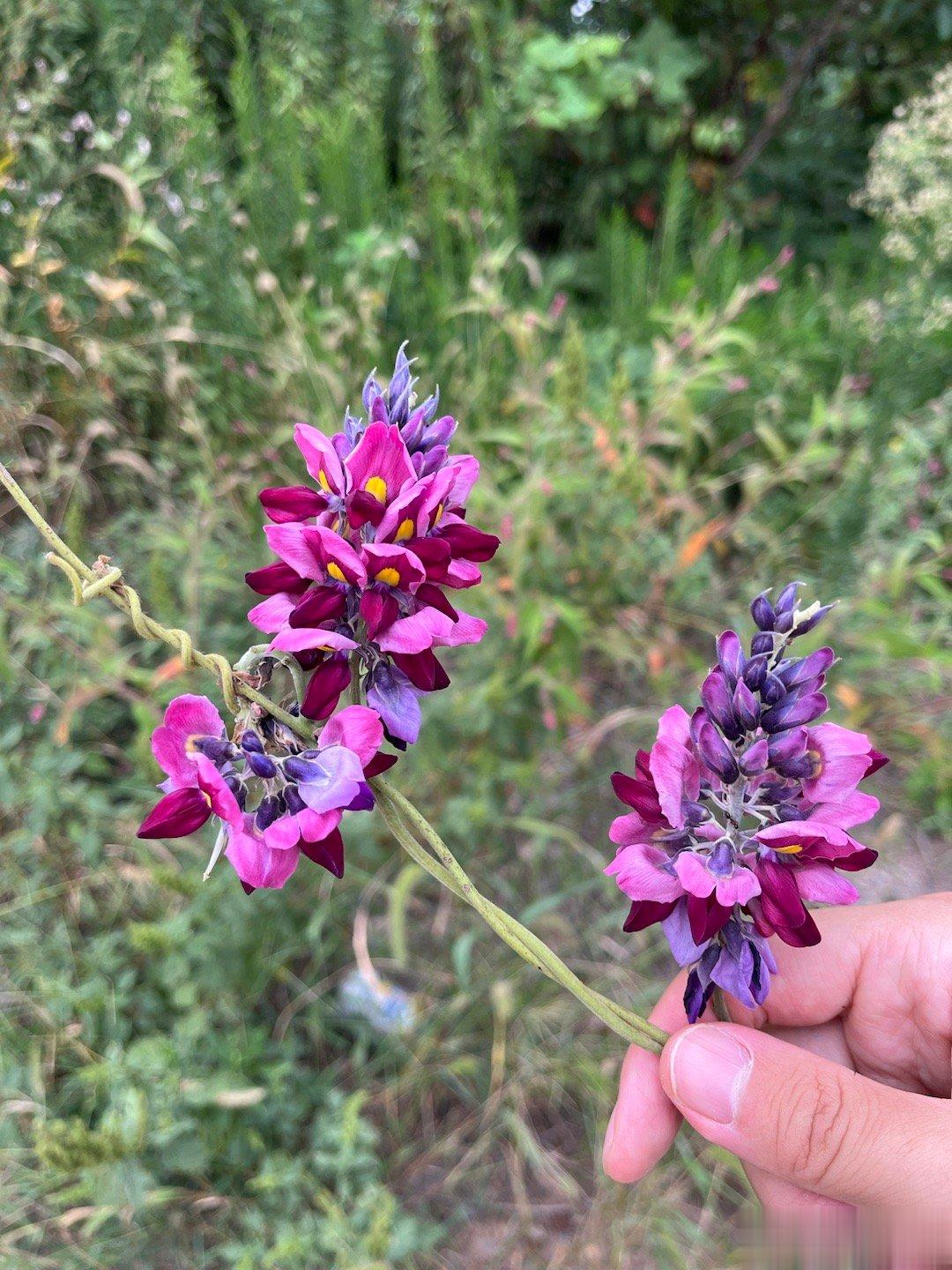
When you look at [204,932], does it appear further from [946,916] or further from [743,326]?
[743,326]

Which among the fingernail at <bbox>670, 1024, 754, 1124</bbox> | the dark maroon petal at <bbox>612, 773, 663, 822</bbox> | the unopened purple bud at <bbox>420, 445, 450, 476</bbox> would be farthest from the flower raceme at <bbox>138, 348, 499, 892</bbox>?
the fingernail at <bbox>670, 1024, 754, 1124</bbox>

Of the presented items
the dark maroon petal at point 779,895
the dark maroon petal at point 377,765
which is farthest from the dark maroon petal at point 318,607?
the dark maroon petal at point 779,895

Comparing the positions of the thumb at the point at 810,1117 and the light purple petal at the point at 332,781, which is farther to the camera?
the thumb at the point at 810,1117

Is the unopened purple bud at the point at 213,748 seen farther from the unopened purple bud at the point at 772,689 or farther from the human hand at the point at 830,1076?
the human hand at the point at 830,1076

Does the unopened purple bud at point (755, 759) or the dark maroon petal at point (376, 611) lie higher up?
the dark maroon petal at point (376, 611)

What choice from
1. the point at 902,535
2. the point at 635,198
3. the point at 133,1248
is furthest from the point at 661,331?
the point at 133,1248

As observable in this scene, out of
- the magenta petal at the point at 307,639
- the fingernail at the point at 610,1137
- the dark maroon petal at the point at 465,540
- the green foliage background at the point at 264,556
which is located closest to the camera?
the magenta petal at the point at 307,639

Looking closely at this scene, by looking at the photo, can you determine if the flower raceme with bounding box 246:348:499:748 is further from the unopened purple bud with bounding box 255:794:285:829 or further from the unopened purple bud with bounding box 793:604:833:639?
the unopened purple bud with bounding box 793:604:833:639

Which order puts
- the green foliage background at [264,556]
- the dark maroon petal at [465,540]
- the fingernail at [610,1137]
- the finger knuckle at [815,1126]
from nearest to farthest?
the dark maroon petal at [465,540] → the finger knuckle at [815,1126] → the fingernail at [610,1137] → the green foliage background at [264,556]
